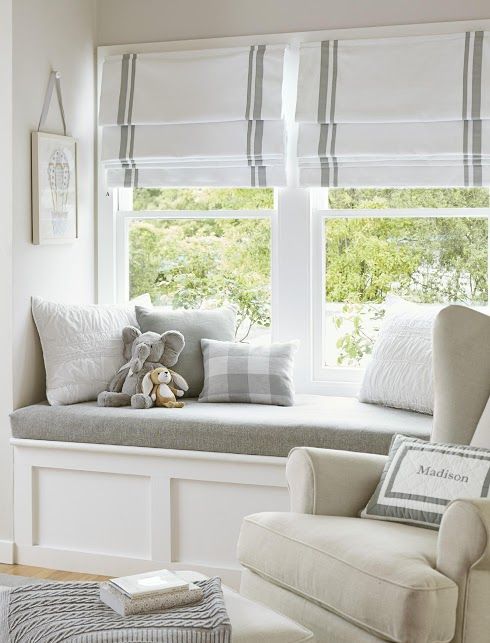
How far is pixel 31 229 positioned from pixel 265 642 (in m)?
2.36

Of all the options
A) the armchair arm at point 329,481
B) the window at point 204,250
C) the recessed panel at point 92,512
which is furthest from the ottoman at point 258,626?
the window at point 204,250

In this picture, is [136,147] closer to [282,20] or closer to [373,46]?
[282,20]

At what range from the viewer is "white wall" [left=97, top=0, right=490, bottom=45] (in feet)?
12.9

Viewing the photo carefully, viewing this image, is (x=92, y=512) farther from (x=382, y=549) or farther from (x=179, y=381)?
(x=382, y=549)

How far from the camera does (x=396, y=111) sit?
12.8ft

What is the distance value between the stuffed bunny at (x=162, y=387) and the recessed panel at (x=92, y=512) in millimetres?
316

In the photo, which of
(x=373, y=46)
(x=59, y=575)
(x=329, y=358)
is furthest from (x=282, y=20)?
(x=59, y=575)

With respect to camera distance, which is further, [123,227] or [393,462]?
[123,227]

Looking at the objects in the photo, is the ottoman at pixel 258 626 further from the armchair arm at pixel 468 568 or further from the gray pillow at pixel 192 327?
the gray pillow at pixel 192 327

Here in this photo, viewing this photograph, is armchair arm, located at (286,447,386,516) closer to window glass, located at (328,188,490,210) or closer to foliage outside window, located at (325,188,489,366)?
foliage outside window, located at (325,188,489,366)

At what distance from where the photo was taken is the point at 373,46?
3.97m

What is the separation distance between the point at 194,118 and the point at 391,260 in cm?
104

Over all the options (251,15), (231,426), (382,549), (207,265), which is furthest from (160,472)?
(251,15)

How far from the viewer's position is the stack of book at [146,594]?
209 centimetres
